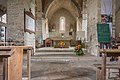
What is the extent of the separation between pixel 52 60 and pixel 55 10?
19.4 m

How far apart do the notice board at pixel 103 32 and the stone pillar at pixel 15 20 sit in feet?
11.7

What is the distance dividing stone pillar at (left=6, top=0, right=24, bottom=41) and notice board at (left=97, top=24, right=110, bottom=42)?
11.7 ft

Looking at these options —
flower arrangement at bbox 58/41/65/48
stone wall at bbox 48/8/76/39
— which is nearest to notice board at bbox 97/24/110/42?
flower arrangement at bbox 58/41/65/48

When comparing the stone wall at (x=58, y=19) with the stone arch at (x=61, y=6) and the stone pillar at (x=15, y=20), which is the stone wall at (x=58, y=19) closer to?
the stone arch at (x=61, y=6)

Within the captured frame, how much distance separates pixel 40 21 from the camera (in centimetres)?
1853

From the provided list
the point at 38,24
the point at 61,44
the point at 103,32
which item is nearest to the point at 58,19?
the point at 38,24

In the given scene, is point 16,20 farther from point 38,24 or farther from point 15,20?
point 38,24

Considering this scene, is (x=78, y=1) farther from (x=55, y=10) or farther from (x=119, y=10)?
(x=119, y=10)

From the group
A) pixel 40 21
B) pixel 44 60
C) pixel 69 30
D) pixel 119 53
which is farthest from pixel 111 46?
pixel 69 30

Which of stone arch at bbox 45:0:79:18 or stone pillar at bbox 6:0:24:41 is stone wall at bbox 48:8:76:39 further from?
stone pillar at bbox 6:0:24:41

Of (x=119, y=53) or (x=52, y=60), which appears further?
(x=52, y=60)

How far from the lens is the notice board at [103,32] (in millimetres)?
9828

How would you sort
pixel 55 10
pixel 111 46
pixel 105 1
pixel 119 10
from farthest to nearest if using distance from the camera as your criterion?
pixel 55 10 < pixel 119 10 < pixel 105 1 < pixel 111 46

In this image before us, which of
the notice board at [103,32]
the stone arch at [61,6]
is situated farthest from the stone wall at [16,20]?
the stone arch at [61,6]
